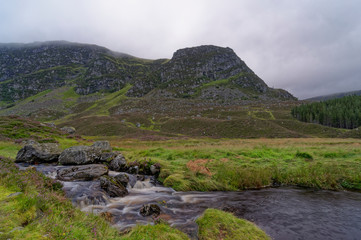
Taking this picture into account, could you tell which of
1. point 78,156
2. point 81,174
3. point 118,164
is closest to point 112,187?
point 81,174

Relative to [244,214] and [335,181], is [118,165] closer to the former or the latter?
[244,214]

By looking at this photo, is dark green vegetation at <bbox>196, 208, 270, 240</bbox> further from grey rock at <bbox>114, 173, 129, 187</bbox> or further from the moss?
grey rock at <bbox>114, 173, 129, 187</bbox>

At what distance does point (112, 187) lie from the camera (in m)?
13.8

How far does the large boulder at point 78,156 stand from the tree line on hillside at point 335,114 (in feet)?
387

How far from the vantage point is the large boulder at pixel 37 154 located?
2205cm

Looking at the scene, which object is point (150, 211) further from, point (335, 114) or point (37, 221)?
point (335, 114)

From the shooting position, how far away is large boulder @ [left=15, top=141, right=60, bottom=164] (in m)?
22.0

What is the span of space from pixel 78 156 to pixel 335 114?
12507 centimetres

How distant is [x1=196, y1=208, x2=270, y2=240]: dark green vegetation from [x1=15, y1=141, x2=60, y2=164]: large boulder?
24427 mm

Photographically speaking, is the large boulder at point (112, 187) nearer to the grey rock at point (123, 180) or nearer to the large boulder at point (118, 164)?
the grey rock at point (123, 180)

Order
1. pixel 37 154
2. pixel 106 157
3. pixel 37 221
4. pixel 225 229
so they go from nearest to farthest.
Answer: pixel 37 221 → pixel 225 229 → pixel 37 154 → pixel 106 157

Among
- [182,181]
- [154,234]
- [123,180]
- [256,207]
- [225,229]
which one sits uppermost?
[154,234]

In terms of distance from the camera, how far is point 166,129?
3219 inches

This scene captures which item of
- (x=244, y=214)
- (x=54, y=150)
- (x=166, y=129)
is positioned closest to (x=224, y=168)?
(x=244, y=214)
